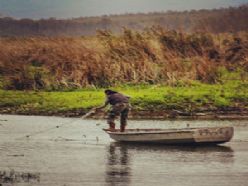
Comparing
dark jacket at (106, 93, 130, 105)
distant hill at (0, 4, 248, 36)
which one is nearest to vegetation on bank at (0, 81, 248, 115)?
dark jacket at (106, 93, 130, 105)

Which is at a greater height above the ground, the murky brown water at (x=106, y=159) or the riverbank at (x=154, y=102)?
the riverbank at (x=154, y=102)

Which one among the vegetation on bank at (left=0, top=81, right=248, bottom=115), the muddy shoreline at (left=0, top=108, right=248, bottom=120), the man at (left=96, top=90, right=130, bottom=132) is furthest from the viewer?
the vegetation on bank at (left=0, top=81, right=248, bottom=115)

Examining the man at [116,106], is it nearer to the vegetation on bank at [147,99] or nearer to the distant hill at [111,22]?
the vegetation on bank at [147,99]

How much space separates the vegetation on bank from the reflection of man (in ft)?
31.7

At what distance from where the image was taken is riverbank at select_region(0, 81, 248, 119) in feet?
123

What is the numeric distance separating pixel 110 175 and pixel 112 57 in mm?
22550

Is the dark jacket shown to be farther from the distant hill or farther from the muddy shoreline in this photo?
the distant hill

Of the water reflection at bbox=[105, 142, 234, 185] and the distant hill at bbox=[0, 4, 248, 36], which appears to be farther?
the distant hill at bbox=[0, 4, 248, 36]

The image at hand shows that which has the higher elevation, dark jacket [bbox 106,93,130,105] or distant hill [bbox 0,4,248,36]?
distant hill [bbox 0,4,248,36]

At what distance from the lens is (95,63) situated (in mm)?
43000

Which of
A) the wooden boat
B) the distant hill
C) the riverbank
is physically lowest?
the wooden boat

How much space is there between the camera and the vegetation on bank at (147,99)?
38125 millimetres

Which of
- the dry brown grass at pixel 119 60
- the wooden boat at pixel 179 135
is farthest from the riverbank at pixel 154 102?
the wooden boat at pixel 179 135

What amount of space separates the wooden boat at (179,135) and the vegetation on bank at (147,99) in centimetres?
908
